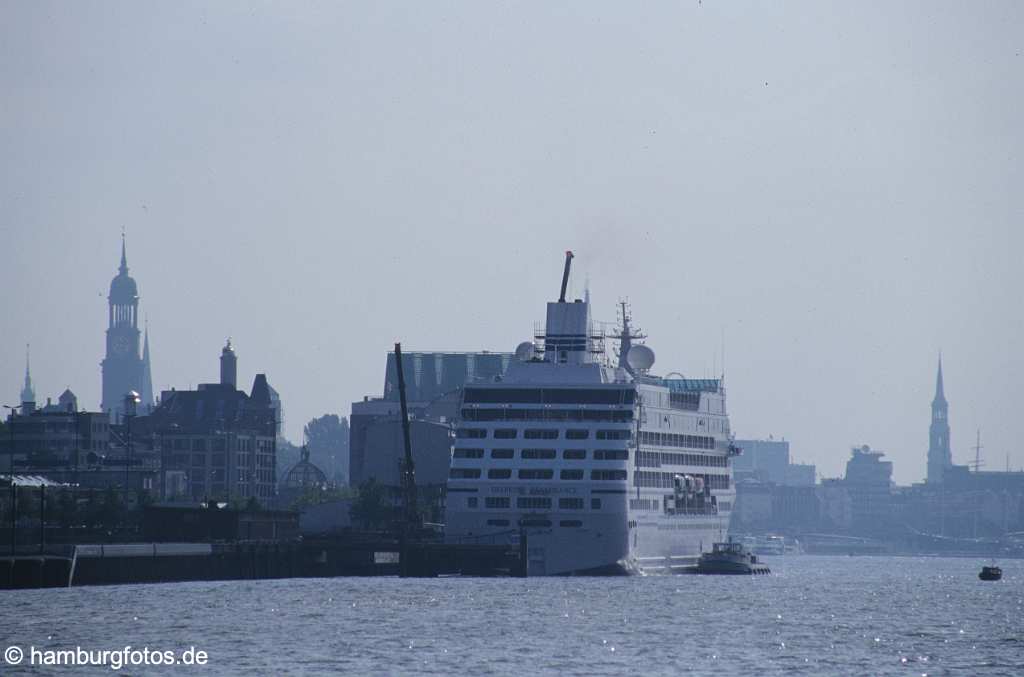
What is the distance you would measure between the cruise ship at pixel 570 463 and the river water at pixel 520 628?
5086 millimetres

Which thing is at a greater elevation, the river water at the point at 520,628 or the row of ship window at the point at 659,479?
the row of ship window at the point at 659,479

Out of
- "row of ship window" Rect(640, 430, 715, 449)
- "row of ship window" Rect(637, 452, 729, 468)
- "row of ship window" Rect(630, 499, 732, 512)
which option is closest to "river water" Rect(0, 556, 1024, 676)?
"row of ship window" Rect(630, 499, 732, 512)

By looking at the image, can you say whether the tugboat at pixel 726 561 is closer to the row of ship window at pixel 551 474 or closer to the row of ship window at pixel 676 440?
the row of ship window at pixel 676 440

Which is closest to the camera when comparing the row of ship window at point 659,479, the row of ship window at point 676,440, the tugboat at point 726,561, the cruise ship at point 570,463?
the cruise ship at point 570,463

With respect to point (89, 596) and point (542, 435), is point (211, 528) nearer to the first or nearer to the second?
point (542, 435)

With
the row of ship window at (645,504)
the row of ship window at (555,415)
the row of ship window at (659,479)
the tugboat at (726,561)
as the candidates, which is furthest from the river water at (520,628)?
the tugboat at (726,561)

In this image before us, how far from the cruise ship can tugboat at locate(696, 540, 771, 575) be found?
2961 millimetres

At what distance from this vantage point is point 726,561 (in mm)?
168875

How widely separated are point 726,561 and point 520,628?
67862mm

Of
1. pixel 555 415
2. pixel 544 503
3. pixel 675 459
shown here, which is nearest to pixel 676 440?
pixel 675 459

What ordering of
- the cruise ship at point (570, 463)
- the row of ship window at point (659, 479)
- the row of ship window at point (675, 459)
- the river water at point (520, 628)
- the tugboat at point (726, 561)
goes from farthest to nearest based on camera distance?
the tugboat at point (726, 561), the row of ship window at point (675, 459), the row of ship window at point (659, 479), the cruise ship at point (570, 463), the river water at point (520, 628)

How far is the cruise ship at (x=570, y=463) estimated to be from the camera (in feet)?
488

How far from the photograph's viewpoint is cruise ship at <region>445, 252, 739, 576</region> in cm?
14888

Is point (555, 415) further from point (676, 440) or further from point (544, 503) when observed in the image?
point (676, 440)
